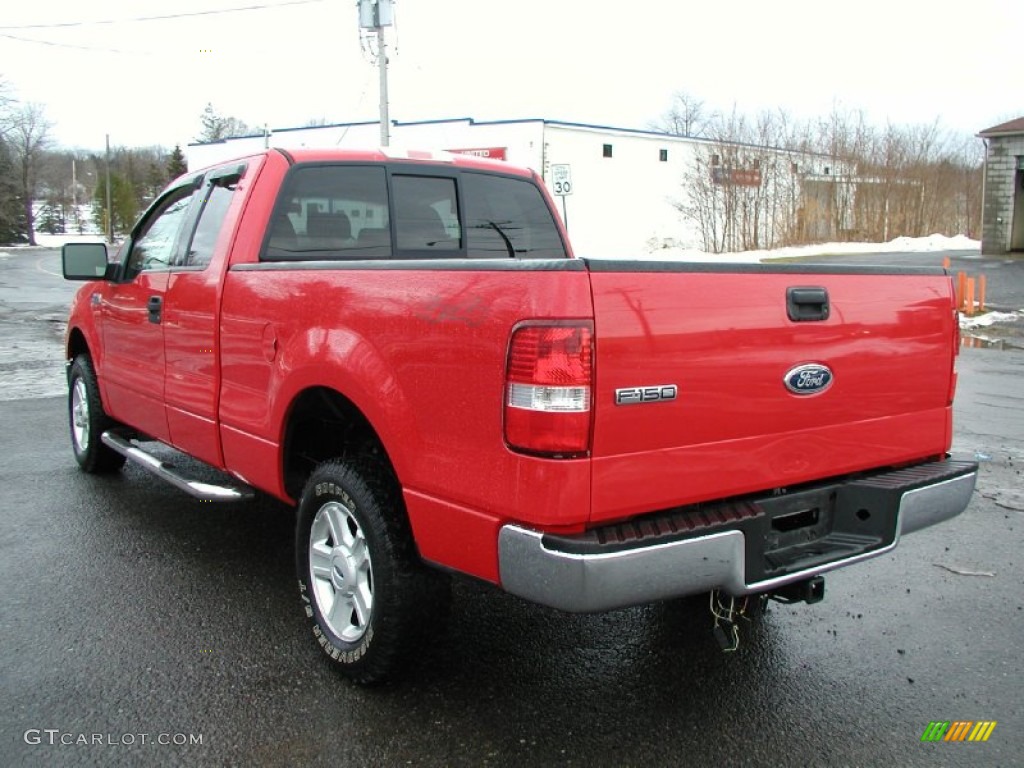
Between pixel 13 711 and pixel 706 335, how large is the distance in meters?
2.65

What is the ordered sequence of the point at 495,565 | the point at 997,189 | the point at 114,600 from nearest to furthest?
the point at 495,565, the point at 114,600, the point at 997,189

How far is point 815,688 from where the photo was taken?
3.20 metres

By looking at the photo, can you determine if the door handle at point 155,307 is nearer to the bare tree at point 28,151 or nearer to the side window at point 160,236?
the side window at point 160,236

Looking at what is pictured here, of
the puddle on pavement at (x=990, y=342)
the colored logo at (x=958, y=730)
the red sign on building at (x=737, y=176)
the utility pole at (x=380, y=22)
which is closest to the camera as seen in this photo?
the colored logo at (x=958, y=730)

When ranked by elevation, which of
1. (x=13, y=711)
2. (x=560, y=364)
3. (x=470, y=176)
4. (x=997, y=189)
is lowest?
(x=13, y=711)

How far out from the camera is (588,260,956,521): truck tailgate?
2.46 m

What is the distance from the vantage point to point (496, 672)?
3.29 meters

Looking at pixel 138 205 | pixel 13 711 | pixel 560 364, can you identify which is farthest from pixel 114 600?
pixel 138 205

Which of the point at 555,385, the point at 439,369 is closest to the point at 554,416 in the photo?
the point at 555,385

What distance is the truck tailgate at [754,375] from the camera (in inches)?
97.0

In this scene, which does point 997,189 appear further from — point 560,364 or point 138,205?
point 138,205

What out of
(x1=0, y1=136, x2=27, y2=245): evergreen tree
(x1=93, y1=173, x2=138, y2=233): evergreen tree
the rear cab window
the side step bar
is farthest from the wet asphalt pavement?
(x1=93, y1=173, x2=138, y2=233): evergreen tree

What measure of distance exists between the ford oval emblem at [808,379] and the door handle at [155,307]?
323cm

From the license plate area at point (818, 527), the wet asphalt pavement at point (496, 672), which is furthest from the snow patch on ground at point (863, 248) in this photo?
the license plate area at point (818, 527)
